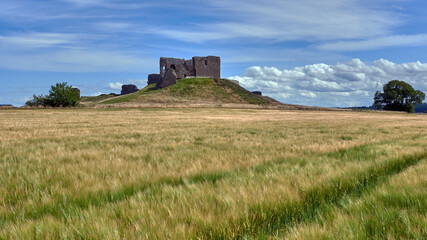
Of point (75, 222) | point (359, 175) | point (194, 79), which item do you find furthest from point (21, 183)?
point (194, 79)

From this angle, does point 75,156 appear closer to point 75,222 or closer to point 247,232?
point 75,222

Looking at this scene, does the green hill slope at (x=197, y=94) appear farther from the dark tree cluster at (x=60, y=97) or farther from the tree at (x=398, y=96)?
the tree at (x=398, y=96)

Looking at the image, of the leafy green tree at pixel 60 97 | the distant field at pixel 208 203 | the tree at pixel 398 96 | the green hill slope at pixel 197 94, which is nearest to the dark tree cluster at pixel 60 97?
the leafy green tree at pixel 60 97

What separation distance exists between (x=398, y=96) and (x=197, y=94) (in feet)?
181

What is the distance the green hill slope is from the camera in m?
A: 71.8

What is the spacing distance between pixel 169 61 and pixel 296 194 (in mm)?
102841

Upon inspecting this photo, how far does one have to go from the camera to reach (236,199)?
2.88 metres

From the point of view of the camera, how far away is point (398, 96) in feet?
251

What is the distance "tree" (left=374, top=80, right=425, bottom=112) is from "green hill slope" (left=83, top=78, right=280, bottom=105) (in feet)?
98.9

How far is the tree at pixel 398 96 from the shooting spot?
76.0 metres

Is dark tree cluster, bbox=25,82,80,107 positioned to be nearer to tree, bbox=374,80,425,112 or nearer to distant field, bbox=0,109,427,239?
distant field, bbox=0,109,427,239

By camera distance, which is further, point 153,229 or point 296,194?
point 296,194

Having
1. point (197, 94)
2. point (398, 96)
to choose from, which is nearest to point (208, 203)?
point (197, 94)

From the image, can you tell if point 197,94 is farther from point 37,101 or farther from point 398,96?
point 398,96
